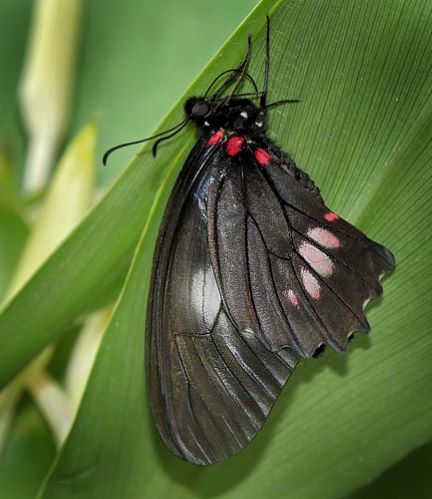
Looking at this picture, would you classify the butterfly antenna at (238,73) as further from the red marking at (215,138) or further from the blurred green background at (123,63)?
the blurred green background at (123,63)

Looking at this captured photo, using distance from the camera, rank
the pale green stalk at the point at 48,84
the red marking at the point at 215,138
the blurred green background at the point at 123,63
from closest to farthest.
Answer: the red marking at the point at 215,138, the pale green stalk at the point at 48,84, the blurred green background at the point at 123,63

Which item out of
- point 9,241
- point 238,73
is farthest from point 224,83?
point 9,241

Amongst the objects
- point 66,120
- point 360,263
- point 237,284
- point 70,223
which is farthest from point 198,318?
point 66,120

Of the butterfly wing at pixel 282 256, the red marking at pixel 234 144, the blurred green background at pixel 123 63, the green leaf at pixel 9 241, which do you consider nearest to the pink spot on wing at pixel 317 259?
the butterfly wing at pixel 282 256

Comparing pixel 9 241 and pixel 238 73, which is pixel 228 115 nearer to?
pixel 238 73

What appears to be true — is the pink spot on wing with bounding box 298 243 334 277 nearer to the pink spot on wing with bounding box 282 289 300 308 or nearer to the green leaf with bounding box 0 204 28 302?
the pink spot on wing with bounding box 282 289 300 308
